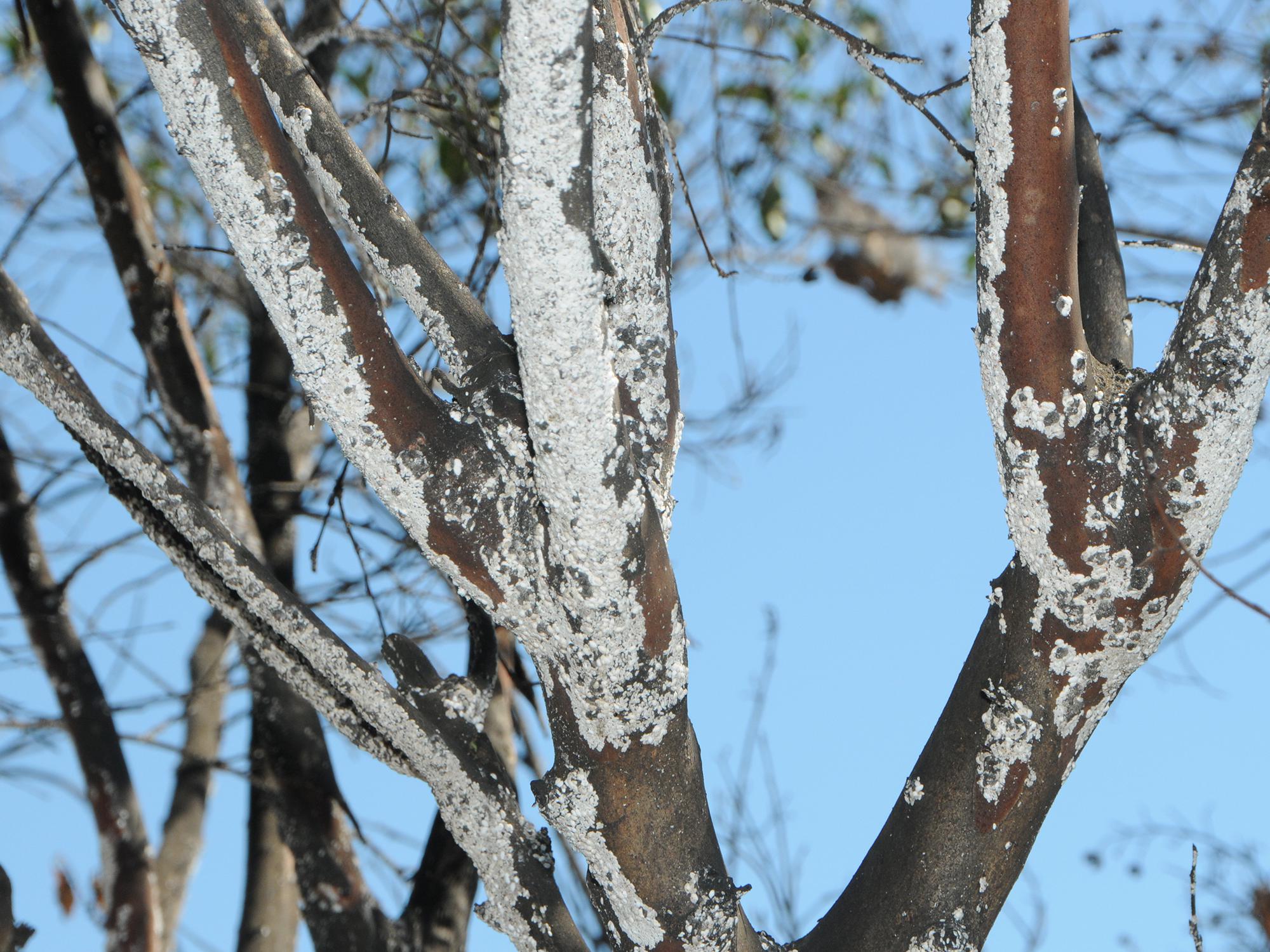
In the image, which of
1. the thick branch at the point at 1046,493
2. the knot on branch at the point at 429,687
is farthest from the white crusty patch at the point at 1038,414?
the knot on branch at the point at 429,687

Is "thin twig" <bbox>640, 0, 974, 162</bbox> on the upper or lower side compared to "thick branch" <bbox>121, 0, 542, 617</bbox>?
upper

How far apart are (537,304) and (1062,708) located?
0.88 metres

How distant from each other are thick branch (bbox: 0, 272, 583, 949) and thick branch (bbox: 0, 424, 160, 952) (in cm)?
169

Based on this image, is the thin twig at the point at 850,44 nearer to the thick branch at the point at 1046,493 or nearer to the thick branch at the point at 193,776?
the thick branch at the point at 1046,493

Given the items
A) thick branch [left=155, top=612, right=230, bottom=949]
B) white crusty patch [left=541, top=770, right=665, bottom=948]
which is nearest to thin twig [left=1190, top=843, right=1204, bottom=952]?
white crusty patch [left=541, top=770, right=665, bottom=948]

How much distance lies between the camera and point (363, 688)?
1.47 metres

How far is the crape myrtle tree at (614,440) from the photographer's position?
3.93ft

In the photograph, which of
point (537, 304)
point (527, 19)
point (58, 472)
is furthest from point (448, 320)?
point (58, 472)

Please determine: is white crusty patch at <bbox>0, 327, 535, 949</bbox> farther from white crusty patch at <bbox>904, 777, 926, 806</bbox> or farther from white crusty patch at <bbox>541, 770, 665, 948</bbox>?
white crusty patch at <bbox>904, 777, 926, 806</bbox>

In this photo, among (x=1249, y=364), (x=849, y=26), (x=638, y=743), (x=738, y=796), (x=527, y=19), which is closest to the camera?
(x=527, y=19)

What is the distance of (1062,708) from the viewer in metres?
1.43

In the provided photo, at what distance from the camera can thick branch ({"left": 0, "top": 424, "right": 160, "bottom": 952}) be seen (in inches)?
114

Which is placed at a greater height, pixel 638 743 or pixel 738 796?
pixel 738 796

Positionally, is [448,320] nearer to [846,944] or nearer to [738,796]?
[846,944]
